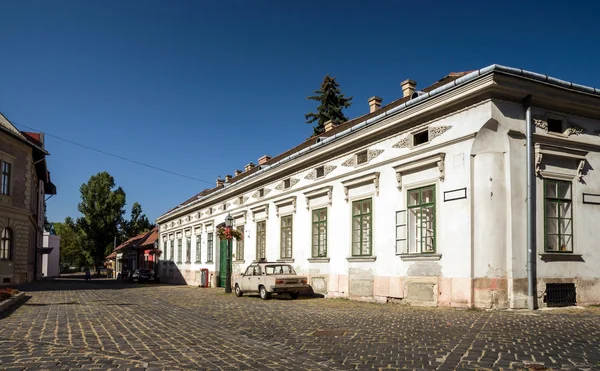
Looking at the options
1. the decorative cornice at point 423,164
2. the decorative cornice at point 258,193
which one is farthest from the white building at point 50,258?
the decorative cornice at point 423,164

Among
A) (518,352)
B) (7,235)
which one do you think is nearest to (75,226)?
Answer: (7,235)

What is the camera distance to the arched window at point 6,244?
3109 cm

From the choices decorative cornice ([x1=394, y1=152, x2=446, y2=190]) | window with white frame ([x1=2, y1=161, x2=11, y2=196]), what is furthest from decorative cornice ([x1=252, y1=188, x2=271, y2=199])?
window with white frame ([x1=2, y1=161, x2=11, y2=196])

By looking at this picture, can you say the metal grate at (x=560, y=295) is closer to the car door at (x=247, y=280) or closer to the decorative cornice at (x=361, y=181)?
the decorative cornice at (x=361, y=181)

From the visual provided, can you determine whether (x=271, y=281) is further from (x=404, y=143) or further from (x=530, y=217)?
(x=530, y=217)

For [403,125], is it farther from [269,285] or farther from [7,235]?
[7,235]

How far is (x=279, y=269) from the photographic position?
67.1 ft

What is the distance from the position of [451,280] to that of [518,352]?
628 cm

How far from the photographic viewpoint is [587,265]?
46.3 feet

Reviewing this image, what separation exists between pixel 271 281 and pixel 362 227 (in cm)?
384

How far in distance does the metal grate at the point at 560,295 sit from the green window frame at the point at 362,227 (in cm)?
558

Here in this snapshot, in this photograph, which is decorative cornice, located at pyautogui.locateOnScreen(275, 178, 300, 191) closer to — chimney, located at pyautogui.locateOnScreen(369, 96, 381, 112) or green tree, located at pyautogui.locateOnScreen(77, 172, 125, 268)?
chimney, located at pyautogui.locateOnScreen(369, 96, 381, 112)

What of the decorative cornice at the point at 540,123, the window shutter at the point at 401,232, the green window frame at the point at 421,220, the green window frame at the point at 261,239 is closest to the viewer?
the decorative cornice at the point at 540,123

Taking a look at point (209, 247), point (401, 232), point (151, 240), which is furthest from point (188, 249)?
point (401, 232)
